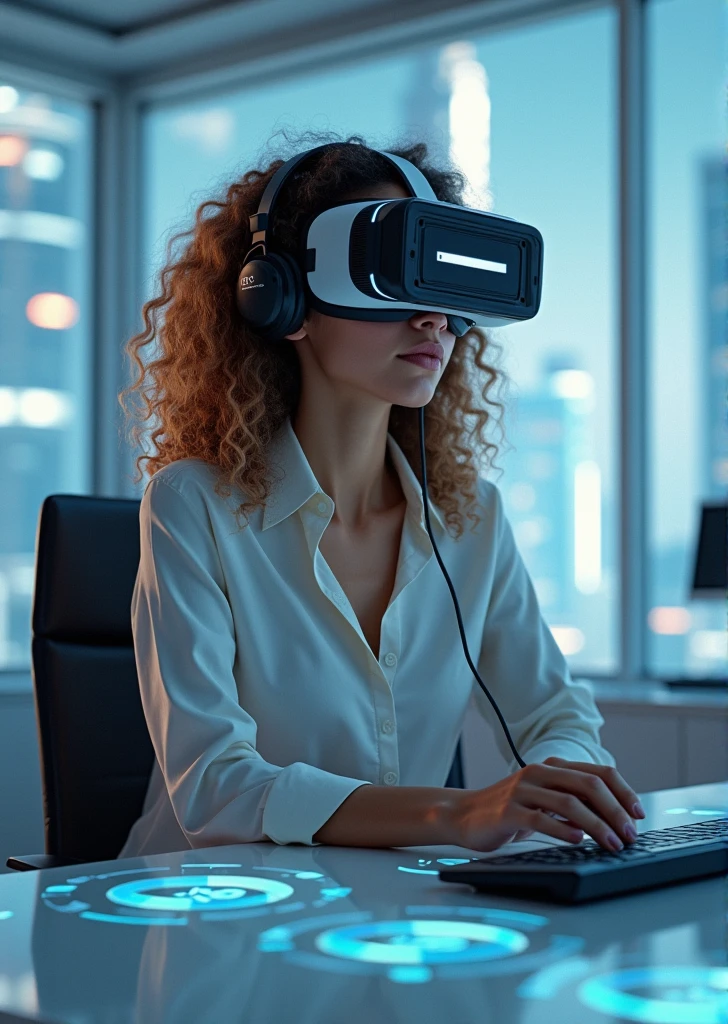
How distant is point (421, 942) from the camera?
703 millimetres

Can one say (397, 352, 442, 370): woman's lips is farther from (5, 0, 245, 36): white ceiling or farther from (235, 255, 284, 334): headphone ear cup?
(5, 0, 245, 36): white ceiling

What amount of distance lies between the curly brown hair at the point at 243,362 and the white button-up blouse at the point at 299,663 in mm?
40

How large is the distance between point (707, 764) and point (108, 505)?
4.79ft

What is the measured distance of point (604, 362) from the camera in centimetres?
336

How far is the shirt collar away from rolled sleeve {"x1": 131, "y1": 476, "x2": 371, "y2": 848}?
4.0 inches

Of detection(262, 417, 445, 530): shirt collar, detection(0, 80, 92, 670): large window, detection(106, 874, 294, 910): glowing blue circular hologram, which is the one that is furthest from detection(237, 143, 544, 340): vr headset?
detection(0, 80, 92, 670): large window

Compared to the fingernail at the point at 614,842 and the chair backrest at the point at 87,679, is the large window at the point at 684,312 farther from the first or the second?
the fingernail at the point at 614,842

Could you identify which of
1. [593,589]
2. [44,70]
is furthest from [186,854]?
[44,70]

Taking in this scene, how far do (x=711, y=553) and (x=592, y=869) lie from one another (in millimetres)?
2140

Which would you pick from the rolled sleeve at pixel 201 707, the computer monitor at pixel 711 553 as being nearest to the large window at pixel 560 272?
the computer monitor at pixel 711 553

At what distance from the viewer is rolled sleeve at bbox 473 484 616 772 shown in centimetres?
146

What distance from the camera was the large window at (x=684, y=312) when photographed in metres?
3.17

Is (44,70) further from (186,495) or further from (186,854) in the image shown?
(186,854)

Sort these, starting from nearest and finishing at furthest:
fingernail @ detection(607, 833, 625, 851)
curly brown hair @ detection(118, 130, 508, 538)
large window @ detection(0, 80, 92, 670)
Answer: fingernail @ detection(607, 833, 625, 851)
curly brown hair @ detection(118, 130, 508, 538)
large window @ detection(0, 80, 92, 670)
